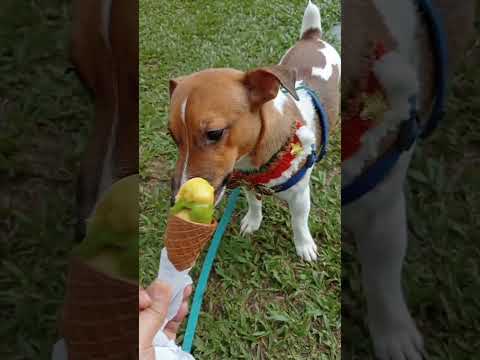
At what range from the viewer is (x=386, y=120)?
2.67 feet

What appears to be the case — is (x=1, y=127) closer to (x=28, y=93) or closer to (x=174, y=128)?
(x=28, y=93)

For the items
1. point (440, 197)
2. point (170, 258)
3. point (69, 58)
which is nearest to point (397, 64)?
point (440, 197)

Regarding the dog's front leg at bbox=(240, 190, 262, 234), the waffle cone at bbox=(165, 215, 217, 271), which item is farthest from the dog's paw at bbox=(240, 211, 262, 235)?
the waffle cone at bbox=(165, 215, 217, 271)

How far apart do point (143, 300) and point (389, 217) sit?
0.39m

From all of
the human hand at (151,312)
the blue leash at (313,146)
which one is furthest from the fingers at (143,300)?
the blue leash at (313,146)

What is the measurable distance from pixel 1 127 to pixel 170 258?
2.32 feet

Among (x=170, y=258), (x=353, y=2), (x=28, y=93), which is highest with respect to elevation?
(x=353, y=2)

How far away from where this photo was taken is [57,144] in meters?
1.18

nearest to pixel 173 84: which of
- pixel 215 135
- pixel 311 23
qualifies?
pixel 215 135

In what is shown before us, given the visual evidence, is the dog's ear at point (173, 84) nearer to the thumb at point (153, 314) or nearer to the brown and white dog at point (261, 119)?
the brown and white dog at point (261, 119)

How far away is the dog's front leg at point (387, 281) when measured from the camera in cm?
87

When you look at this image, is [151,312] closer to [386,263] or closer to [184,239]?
[184,239]

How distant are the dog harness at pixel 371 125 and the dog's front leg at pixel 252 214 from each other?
129mm

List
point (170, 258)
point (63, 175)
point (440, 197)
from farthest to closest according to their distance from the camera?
1. point (63, 175)
2. point (440, 197)
3. point (170, 258)
